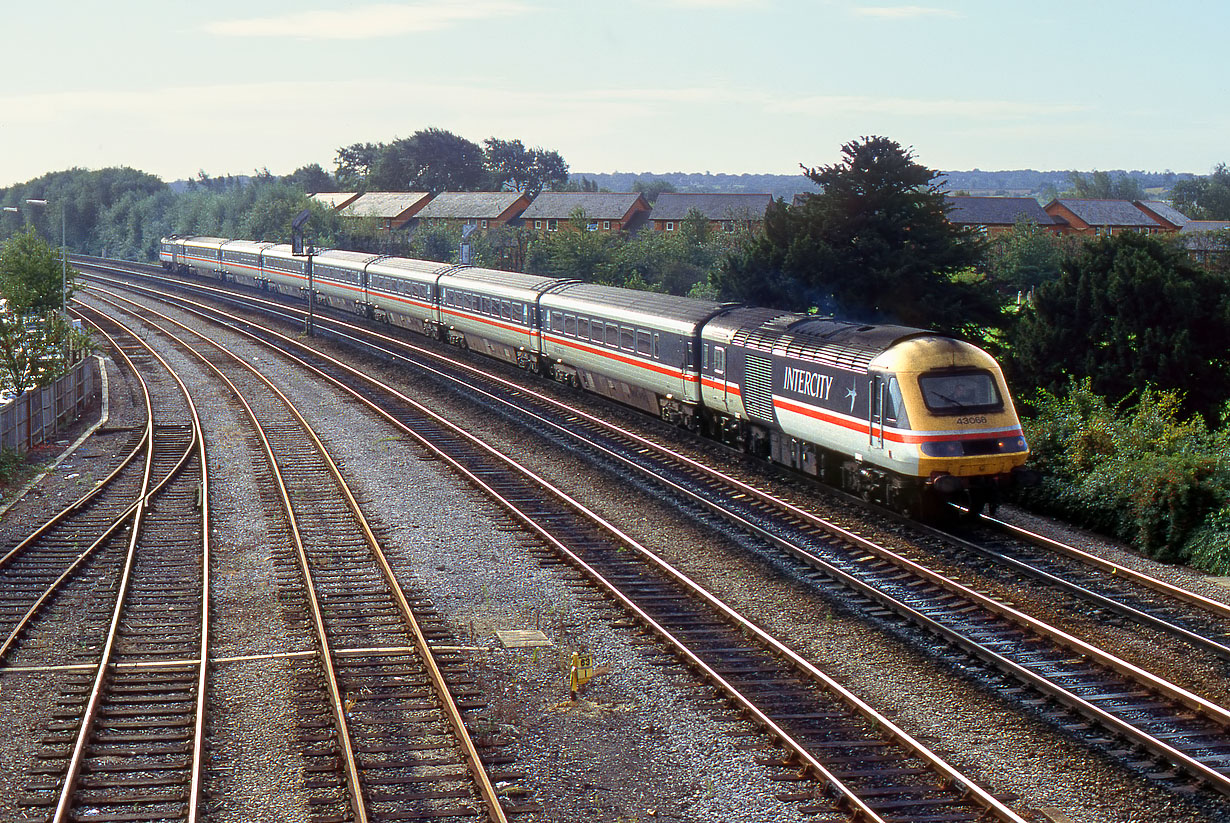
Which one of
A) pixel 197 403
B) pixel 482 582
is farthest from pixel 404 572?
pixel 197 403

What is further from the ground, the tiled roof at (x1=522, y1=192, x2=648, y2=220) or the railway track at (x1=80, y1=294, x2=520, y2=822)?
the tiled roof at (x1=522, y1=192, x2=648, y2=220)

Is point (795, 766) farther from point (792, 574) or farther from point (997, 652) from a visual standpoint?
point (792, 574)

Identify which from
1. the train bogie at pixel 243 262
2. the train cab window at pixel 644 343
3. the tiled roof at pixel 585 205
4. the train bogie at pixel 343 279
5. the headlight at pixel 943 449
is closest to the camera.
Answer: the headlight at pixel 943 449

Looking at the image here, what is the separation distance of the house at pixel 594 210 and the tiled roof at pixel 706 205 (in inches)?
77.6

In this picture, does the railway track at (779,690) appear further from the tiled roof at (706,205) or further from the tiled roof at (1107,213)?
the tiled roof at (1107,213)

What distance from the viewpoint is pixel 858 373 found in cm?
1939

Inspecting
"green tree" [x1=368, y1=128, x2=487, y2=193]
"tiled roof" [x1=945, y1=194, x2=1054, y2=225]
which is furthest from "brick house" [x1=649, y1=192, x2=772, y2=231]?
"green tree" [x1=368, y1=128, x2=487, y2=193]

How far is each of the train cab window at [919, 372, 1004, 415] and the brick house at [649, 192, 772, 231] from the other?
85.3m

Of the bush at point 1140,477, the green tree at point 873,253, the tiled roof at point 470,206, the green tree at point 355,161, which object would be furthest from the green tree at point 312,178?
the bush at point 1140,477

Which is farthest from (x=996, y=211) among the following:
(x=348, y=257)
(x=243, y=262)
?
(x=348, y=257)

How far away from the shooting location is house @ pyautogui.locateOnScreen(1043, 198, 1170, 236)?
374ft

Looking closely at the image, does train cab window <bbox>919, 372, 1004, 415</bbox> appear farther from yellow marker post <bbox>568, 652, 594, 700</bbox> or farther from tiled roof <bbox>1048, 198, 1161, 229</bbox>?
tiled roof <bbox>1048, 198, 1161, 229</bbox>

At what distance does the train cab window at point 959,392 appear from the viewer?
1827cm

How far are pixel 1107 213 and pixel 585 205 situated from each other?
5149 centimetres
